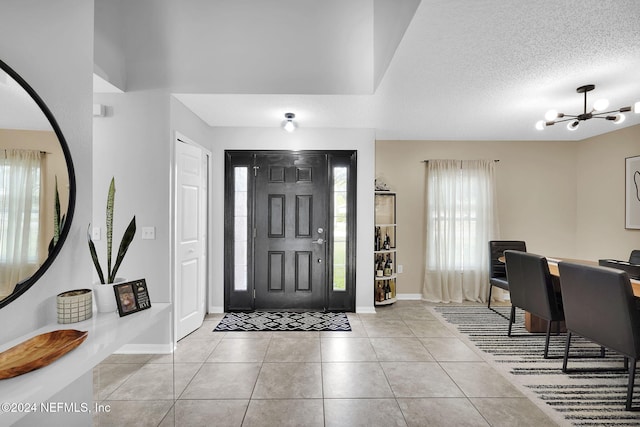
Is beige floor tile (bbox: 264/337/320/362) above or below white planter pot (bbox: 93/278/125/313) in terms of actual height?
below

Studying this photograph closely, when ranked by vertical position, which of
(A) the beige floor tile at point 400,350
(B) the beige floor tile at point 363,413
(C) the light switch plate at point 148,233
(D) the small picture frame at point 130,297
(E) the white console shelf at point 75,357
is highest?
→ (C) the light switch plate at point 148,233

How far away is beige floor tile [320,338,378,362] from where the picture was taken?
2.86 m

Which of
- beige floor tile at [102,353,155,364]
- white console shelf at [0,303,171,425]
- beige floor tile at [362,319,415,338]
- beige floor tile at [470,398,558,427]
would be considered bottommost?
beige floor tile at [470,398,558,427]

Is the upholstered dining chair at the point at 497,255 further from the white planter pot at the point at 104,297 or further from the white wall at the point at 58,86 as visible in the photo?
the white wall at the point at 58,86

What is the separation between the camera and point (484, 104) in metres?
3.24

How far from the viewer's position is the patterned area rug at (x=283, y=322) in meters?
3.57

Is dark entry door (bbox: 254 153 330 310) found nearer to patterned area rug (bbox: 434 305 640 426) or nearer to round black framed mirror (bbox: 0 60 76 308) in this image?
patterned area rug (bbox: 434 305 640 426)

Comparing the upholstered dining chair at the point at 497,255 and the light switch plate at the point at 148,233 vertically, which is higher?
the light switch plate at the point at 148,233

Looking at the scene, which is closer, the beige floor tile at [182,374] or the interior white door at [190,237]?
the beige floor tile at [182,374]

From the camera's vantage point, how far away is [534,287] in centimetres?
298

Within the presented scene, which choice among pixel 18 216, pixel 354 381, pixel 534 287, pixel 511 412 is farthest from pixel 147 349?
pixel 534 287

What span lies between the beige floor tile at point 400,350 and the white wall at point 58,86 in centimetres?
239

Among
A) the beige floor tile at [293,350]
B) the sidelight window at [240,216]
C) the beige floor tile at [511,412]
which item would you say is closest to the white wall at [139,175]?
the beige floor tile at [293,350]

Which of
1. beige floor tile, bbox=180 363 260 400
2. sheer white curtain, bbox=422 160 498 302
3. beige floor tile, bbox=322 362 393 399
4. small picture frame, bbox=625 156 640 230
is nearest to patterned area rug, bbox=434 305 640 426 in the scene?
sheer white curtain, bbox=422 160 498 302
